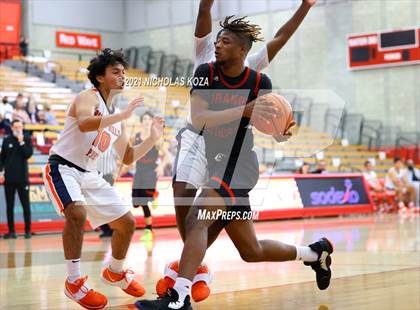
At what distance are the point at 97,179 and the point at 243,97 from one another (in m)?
1.69

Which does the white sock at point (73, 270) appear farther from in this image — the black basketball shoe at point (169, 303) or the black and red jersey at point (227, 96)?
the black and red jersey at point (227, 96)

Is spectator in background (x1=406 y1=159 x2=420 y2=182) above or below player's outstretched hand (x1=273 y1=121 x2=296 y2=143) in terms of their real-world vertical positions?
below

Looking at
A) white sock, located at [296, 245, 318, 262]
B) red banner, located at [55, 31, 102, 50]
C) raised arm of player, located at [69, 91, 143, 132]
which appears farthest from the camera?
red banner, located at [55, 31, 102, 50]

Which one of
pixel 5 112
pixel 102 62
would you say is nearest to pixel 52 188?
pixel 102 62

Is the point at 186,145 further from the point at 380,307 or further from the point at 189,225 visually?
the point at 380,307

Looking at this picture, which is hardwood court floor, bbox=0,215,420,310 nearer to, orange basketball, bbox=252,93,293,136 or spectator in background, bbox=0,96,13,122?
orange basketball, bbox=252,93,293,136

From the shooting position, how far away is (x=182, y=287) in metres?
5.36

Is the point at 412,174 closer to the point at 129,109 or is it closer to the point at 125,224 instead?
the point at 125,224

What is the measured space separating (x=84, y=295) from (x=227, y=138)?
1675 millimetres

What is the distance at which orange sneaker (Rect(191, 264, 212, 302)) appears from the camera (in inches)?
236

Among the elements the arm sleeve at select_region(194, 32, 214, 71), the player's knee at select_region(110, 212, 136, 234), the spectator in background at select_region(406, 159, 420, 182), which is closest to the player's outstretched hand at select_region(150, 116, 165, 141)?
the arm sleeve at select_region(194, 32, 214, 71)

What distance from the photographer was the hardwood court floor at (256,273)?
20.8ft

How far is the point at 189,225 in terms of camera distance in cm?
560

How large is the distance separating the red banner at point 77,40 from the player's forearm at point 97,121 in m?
26.3
